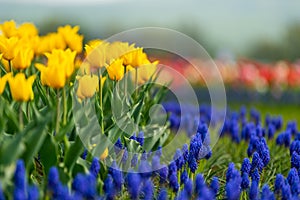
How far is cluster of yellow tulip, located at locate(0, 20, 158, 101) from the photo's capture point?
2.91 metres

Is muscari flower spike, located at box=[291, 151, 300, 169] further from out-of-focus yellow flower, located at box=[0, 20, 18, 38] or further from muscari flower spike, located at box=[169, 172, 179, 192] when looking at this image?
out-of-focus yellow flower, located at box=[0, 20, 18, 38]

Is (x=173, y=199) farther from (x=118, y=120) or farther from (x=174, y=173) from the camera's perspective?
(x=118, y=120)

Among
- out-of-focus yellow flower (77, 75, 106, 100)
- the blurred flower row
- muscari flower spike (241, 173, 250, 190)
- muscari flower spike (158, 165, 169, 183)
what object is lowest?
muscari flower spike (158, 165, 169, 183)

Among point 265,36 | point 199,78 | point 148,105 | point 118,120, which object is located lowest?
point 118,120

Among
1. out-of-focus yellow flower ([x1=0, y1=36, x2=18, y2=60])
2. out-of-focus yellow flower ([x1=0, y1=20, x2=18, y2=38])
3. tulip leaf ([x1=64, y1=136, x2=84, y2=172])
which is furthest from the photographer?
out-of-focus yellow flower ([x1=0, y1=20, x2=18, y2=38])

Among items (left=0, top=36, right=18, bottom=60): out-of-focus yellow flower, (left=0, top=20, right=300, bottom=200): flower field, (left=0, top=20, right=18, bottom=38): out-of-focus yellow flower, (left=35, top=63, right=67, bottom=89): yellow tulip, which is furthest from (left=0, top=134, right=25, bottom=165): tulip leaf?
(left=0, top=20, right=18, bottom=38): out-of-focus yellow flower

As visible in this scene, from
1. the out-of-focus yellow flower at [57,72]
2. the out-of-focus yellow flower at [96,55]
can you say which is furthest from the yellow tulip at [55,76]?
the out-of-focus yellow flower at [96,55]

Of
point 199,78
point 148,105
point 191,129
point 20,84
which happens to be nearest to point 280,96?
point 199,78

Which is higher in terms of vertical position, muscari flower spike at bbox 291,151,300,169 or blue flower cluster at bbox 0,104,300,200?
muscari flower spike at bbox 291,151,300,169

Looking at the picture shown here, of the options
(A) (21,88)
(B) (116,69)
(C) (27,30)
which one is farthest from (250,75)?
(A) (21,88)

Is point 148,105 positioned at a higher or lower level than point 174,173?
higher

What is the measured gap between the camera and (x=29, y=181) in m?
2.95

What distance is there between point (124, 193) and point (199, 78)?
378 inches

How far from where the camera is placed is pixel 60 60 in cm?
311
